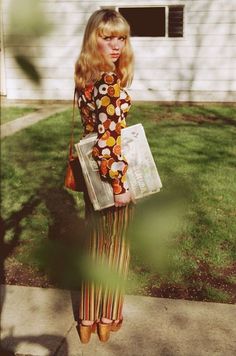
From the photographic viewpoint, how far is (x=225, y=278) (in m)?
3.68

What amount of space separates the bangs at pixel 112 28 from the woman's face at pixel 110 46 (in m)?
0.02

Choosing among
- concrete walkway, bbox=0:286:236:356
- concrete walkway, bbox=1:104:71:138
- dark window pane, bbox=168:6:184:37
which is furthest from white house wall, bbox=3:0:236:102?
concrete walkway, bbox=0:286:236:356

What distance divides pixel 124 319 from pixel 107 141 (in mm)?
1256

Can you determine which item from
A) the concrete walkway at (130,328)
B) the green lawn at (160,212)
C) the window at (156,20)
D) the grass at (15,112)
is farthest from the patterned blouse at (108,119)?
the window at (156,20)

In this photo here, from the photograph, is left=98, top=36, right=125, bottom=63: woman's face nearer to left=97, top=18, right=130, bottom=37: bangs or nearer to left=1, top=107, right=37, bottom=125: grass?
left=97, top=18, right=130, bottom=37: bangs

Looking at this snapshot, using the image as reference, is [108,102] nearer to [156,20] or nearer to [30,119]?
[30,119]

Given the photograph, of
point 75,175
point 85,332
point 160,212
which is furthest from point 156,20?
point 160,212

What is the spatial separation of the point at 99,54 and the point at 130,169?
553mm

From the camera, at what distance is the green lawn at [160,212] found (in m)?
1.14

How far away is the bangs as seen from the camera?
7.02ft

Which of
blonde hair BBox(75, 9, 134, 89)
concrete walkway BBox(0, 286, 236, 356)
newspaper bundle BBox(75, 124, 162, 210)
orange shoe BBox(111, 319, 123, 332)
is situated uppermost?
blonde hair BBox(75, 9, 134, 89)

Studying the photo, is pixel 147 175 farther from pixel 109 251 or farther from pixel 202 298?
pixel 202 298

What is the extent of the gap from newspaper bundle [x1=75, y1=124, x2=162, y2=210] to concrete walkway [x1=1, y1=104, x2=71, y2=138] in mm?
5985

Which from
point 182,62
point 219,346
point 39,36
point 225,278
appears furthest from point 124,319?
point 182,62
